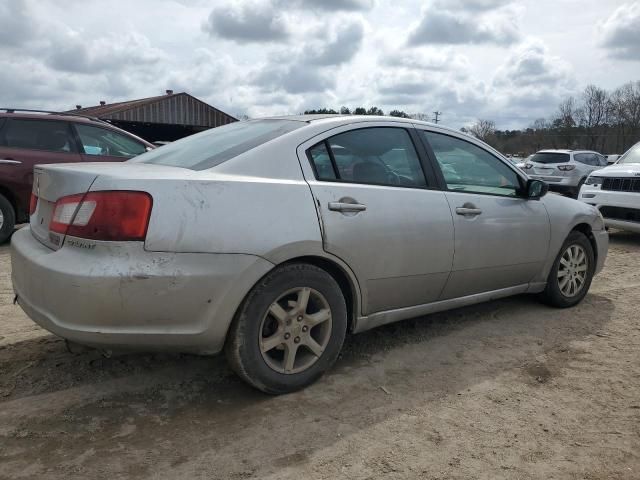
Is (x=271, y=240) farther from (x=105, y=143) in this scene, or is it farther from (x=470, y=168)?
(x=105, y=143)

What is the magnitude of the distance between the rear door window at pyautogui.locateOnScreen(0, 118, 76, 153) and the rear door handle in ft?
18.1

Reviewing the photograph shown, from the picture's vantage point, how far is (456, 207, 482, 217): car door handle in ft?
11.9

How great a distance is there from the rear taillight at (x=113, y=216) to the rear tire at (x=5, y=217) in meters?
4.99

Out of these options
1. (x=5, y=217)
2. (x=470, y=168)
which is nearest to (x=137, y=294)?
(x=470, y=168)

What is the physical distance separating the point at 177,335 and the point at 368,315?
1200mm

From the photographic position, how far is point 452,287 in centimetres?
373

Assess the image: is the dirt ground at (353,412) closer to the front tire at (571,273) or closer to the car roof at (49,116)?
the front tire at (571,273)

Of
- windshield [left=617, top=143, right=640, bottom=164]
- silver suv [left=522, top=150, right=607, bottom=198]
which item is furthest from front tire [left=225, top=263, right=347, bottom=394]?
silver suv [left=522, top=150, right=607, bottom=198]

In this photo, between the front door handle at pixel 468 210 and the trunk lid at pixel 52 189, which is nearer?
the trunk lid at pixel 52 189

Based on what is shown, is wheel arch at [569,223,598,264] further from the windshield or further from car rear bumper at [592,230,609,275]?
the windshield

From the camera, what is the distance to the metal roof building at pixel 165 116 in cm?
2681

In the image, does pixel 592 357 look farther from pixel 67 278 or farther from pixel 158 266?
pixel 67 278

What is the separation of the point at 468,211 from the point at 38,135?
5869 millimetres

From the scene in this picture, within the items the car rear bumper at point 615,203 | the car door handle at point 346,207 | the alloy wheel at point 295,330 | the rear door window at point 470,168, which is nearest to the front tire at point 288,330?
the alloy wheel at point 295,330
